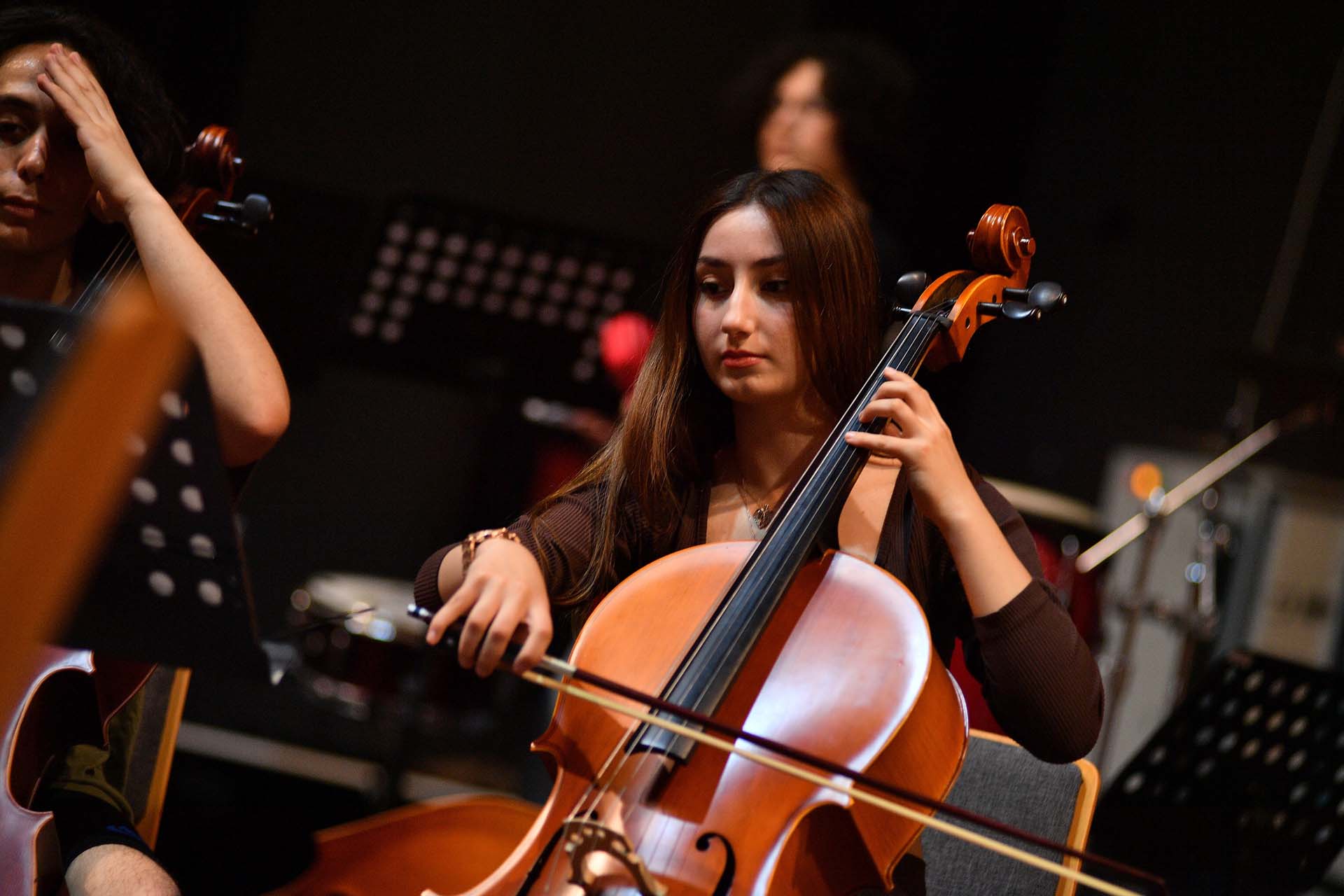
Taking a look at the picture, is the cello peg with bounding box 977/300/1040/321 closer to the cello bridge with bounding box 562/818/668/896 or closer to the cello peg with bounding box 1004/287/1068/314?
the cello peg with bounding box 1004/287/1068/314

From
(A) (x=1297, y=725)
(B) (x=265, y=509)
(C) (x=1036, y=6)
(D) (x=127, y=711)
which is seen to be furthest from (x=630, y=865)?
(C) (x=1036, y=6)

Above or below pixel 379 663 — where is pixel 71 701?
above

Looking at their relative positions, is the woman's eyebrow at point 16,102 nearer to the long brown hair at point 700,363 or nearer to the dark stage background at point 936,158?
the long brown hair at point 700,363

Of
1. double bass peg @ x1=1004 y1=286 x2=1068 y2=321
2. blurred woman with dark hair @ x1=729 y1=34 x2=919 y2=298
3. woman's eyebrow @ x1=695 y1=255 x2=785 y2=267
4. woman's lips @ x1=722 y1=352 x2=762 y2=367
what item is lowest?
woman's lips @ x1=722 y1=352 x2=762 y2=367

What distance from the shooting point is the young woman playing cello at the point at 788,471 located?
1206 mm

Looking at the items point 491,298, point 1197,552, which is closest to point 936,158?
point 1197,552

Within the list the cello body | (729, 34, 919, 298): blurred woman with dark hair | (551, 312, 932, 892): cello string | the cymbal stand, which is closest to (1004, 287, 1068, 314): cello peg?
(551, 312, 932, 892): cello string

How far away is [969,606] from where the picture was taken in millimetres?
1308

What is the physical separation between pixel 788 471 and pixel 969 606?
271 millimetres

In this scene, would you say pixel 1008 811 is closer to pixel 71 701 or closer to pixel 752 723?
pixel 752 723

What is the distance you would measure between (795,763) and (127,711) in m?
0.80

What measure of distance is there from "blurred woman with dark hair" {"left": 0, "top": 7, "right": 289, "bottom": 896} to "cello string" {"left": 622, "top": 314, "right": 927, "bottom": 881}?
0.53 metres

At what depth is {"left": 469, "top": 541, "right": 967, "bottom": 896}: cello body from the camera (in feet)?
3.31

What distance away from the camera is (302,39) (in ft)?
13.2
